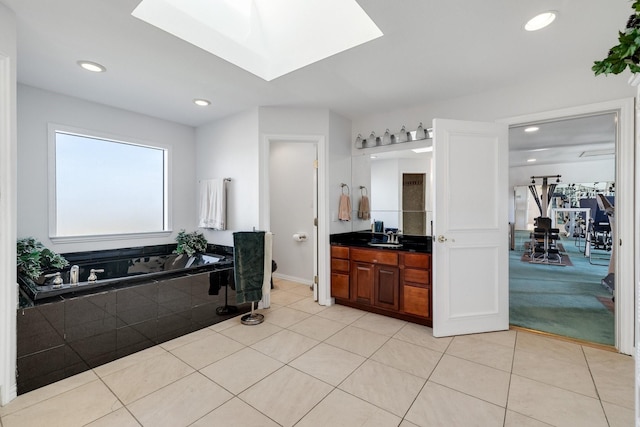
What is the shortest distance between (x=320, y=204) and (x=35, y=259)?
2.73m

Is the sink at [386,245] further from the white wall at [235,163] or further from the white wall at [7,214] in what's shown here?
the white wall at [7,214]

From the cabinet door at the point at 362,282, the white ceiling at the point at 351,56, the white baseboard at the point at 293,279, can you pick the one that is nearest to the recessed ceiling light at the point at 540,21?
the white ceiling at the point at 351,56

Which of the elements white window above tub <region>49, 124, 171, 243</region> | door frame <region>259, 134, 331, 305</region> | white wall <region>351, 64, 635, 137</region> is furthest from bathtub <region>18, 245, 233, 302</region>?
white wall <region>351, 64, 635, 137</region>

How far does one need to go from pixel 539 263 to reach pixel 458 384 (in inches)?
210

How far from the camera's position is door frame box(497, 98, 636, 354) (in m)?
2.25

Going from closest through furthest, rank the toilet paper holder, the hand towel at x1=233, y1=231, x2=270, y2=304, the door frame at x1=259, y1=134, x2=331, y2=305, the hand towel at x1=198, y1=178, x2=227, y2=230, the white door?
the white door → the hand towel at x1=233, y1=231, x2=270, y2=304 → the door frame at x1=259, y1=134, x2=331, y2=305 → the hand towel at x1=198, y1=178, x2=227, y2=230 → the toilet paper holder

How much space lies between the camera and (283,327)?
285cm

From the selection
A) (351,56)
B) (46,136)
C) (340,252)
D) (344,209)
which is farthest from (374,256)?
(46,136)

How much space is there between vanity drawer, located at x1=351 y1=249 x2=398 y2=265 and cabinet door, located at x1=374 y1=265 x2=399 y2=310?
7cm

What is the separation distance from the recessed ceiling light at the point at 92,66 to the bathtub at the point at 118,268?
1.82m

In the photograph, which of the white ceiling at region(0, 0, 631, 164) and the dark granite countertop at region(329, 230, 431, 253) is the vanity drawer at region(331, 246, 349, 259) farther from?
the white ceiling at region(0, 0, 631, 164)

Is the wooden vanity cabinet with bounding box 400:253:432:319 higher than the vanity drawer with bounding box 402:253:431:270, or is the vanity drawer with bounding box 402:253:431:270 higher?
the vanity drawer with bounding box 402:253:431:270

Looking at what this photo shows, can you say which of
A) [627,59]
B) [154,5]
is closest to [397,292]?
[627,59]

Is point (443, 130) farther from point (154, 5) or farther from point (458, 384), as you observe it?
point (154, 5)
